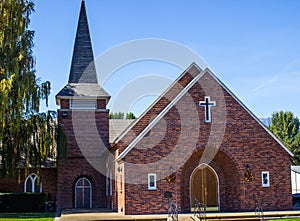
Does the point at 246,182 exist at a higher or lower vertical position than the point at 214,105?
lower

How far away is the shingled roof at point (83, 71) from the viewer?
108 feet

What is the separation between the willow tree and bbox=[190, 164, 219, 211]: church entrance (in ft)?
27.6

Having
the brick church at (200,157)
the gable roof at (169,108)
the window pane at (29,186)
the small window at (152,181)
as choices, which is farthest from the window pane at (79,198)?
the small window at (152,181)

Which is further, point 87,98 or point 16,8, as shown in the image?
point 87,98

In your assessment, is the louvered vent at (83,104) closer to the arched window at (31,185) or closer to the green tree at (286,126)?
the arched window at (31,185)

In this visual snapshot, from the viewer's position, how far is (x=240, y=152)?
2489 centimetres

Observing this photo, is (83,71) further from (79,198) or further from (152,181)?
(152,181)

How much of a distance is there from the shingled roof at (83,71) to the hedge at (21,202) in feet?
24.3

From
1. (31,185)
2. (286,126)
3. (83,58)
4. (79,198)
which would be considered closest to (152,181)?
(79,198)

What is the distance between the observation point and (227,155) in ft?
81.4

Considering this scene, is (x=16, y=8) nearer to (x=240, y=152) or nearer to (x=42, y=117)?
(x=42, y=117)

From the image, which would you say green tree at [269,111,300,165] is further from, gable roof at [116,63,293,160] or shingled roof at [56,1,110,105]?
gable roof at [116,63,293,160]

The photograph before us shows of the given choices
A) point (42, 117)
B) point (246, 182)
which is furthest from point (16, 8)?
point (246, 182)

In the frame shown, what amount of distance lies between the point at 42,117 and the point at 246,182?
11628 mm
